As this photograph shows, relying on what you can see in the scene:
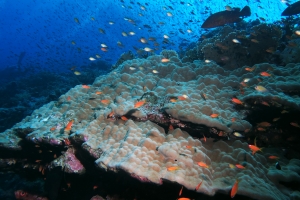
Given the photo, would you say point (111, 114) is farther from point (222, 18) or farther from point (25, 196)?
point (222, 18)

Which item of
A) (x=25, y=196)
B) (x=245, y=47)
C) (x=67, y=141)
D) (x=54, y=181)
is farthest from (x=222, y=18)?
(x=25, y=196)

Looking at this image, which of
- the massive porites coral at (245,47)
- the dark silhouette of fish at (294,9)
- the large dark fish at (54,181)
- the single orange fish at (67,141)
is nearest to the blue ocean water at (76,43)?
the large dark fish at (54,181)

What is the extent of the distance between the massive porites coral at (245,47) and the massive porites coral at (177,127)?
70 centimetres

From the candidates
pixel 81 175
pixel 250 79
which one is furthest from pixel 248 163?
pixel 81 175

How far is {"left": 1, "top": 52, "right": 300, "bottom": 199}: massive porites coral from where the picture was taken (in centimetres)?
315

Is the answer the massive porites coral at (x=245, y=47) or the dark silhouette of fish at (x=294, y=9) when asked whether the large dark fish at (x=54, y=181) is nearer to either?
the massive porites coral at (x=245, y=47)

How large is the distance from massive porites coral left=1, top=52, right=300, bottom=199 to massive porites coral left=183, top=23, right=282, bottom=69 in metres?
0.70

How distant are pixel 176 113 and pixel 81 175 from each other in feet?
11.5

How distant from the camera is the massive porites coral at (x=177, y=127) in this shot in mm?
3152

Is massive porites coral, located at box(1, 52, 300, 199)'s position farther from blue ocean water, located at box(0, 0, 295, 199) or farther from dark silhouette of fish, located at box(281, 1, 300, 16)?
dark silhouette of fish, located at box(281, 1, 300, 16)

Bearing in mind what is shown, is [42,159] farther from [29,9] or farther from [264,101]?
[29,9]

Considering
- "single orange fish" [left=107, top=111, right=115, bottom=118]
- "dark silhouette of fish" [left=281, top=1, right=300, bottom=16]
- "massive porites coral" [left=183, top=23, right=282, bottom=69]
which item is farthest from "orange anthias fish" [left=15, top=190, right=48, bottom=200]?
"dark silhouette of fish" [left=281, top=1, right=300, bottom=16]

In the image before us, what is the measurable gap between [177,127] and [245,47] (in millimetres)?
4510

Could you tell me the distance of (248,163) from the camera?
11.3ft
